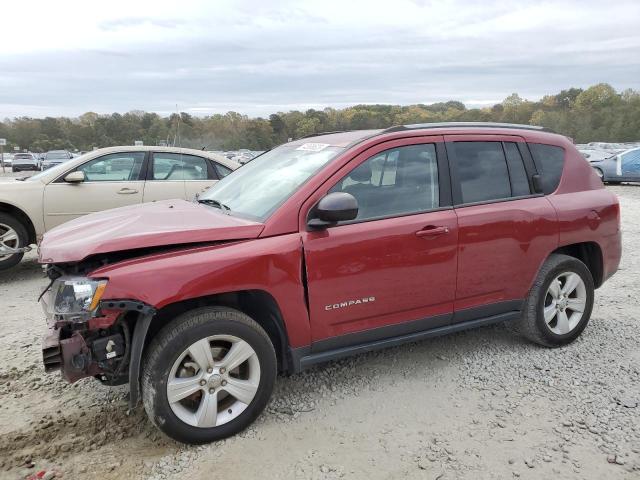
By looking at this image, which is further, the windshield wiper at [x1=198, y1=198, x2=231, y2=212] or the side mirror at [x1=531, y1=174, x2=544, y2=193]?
the side mirror at [x1=531, y1=174, x2=544, y2=193]

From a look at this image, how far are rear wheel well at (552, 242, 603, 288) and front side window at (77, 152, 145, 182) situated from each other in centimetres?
573

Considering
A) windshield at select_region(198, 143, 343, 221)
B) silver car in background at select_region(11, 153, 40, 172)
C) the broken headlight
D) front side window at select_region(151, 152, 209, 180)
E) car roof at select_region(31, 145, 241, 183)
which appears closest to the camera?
the broken headlight

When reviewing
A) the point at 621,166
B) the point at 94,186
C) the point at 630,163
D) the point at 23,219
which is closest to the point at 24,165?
the point at 23,219

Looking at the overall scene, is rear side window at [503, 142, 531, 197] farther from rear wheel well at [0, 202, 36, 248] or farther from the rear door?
rear wheel well at [0, 202, 36, 248]

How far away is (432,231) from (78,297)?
223 cm

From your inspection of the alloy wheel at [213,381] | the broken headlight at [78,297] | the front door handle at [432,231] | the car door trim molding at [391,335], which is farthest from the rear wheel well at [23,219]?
the front door handle at [432,231]

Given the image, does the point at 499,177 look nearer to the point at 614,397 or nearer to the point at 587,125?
the point at 614,397

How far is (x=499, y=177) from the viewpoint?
4.06m

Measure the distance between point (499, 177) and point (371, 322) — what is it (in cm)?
158

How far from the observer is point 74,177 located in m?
7.06

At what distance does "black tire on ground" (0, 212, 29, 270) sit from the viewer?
6730 mm

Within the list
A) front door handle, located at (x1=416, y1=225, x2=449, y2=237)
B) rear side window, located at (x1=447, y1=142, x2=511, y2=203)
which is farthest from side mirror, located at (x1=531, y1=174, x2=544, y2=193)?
front door handle, located at (x1=416, y1=225, x2=449, y2=237)

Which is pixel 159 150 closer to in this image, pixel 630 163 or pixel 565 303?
pixel 565 303

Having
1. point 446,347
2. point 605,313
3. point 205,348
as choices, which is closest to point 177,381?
point 205,348
